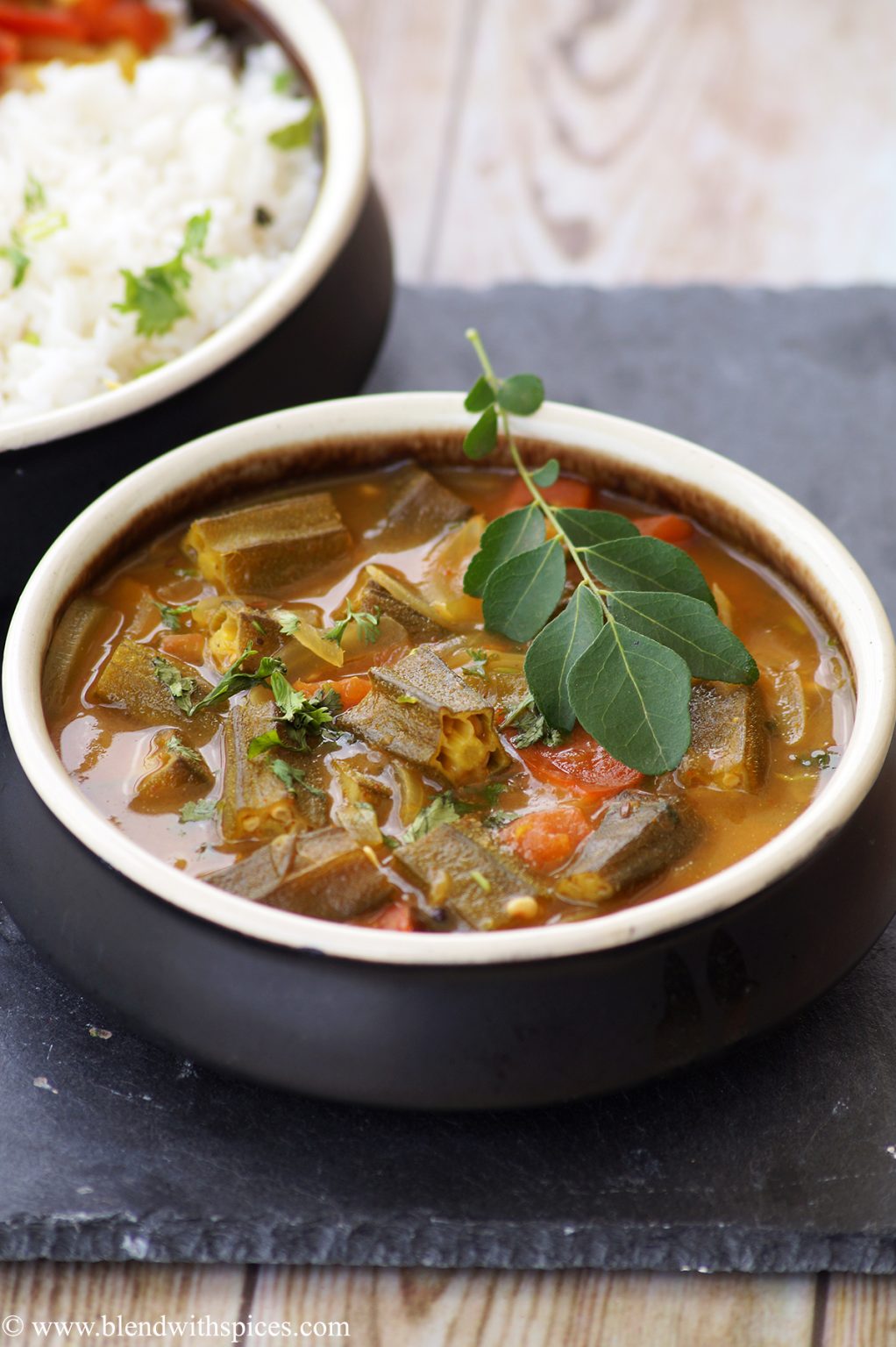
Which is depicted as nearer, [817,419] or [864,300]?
[817,419]

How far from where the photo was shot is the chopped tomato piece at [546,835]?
2068mm

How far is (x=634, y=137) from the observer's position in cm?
453

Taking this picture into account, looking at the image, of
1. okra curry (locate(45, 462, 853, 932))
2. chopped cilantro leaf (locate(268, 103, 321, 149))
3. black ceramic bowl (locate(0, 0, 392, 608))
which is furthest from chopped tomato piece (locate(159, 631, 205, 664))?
chopped cilantro leaf (locate(268, 103, 321, 149))

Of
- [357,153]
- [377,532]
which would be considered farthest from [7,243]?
[377,532]

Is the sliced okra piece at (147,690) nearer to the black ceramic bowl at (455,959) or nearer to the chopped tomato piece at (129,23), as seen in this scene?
the black ceramic bowl at (455,959)

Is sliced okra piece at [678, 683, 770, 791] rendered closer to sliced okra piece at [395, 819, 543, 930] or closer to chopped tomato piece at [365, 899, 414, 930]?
sliced okra piece at [395, 819, 543, 930]

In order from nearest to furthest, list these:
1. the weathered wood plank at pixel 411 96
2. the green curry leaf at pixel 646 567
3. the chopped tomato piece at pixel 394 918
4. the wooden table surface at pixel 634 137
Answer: the chopped tomato piece at pixel 394 918, the green curry leaf at pixel 646 567, the wooden table surface at pixel 634 137, the weathered wood plank at pixel 411 96

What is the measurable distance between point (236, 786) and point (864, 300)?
2.25 m

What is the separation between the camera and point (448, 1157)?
207 centimetres

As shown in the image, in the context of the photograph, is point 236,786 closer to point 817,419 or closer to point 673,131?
point 817,419

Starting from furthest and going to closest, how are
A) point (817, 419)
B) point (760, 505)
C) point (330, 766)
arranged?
point (817, 419) < point (760, 505) < point (330, 766)

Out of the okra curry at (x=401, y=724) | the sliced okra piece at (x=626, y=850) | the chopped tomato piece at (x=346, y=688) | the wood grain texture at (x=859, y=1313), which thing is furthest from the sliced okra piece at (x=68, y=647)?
the wood grain texture at (x=859, y=1313)

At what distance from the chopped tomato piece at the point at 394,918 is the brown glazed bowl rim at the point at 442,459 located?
101mm

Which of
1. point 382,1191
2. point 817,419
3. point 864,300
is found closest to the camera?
point 382,1191
